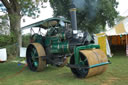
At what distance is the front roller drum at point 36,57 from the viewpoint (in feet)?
18.1

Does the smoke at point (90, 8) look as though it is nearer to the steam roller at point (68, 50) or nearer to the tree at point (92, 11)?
the tree at point (92, 11)

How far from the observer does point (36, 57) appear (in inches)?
222

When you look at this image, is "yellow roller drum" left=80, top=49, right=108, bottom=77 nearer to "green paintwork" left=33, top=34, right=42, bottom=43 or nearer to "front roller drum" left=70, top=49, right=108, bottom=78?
"front roller drum" left=70, top=49, right=108, bottom=78

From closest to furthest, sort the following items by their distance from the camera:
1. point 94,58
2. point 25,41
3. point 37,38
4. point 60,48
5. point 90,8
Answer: point 94,58
point 60,48
point 37,38
point 25,41
point 90,8

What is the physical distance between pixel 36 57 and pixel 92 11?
12.4 metres

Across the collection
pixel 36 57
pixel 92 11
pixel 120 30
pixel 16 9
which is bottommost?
pixel 36 57

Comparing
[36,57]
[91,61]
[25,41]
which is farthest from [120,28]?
[25,41]

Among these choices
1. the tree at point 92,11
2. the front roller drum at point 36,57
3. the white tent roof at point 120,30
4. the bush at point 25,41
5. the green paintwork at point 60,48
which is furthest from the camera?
the tree at point 92,11

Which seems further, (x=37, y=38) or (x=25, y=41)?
(x=25, y=41)

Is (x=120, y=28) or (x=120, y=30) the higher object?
(x=120, y=28)

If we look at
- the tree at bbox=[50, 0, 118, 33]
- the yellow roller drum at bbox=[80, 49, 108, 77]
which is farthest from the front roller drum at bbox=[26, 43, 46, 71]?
the tree at bbox=[50, 0, 118, 33]

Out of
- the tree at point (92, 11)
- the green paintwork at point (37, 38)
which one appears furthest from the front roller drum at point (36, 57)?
the tree at point (92, 11)

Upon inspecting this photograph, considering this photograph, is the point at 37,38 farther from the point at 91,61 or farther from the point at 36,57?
the point at 91,61

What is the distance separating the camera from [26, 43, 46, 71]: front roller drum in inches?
217
